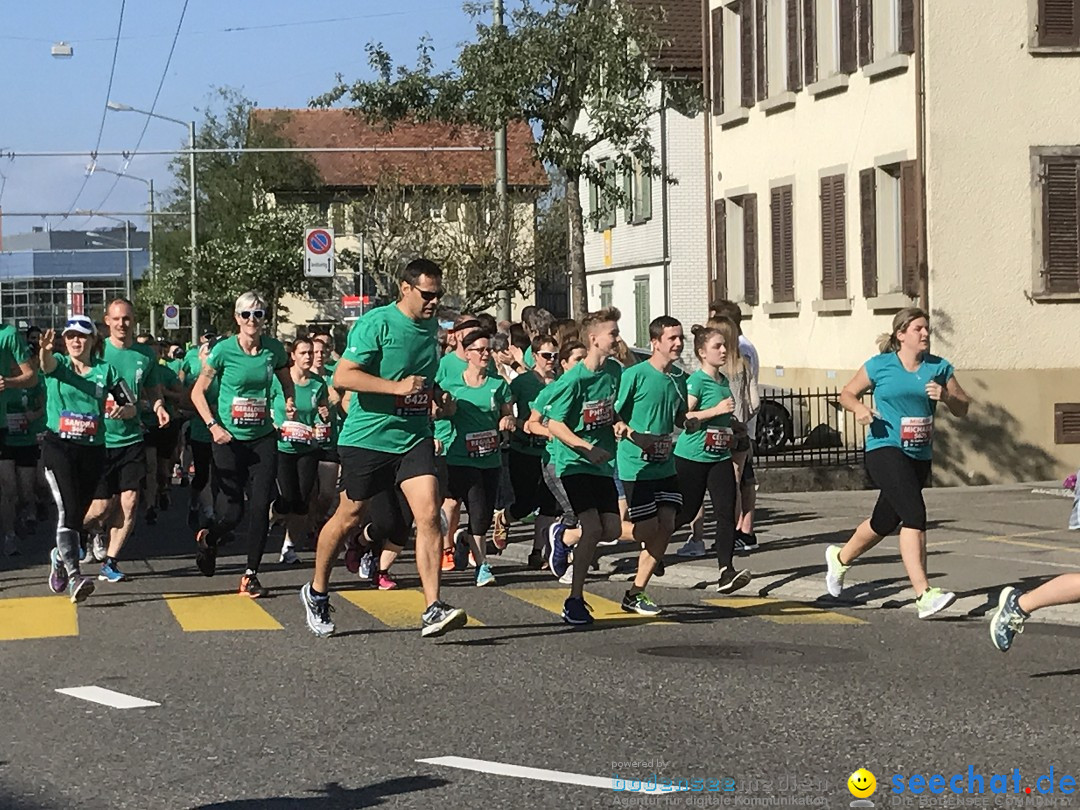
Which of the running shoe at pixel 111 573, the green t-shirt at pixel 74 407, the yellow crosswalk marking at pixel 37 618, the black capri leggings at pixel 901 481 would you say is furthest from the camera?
the running shoe at pixel 111 573

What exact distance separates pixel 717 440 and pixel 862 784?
7.16 m

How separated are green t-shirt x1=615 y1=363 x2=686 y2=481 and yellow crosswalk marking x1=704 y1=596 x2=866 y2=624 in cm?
105

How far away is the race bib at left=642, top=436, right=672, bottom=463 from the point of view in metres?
12.6

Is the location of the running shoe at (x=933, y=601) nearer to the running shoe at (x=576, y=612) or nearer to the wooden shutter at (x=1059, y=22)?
the running shoe at (x=576, y=612)

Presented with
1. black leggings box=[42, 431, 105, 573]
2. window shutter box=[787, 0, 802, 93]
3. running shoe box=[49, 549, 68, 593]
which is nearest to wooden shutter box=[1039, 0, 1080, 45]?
window shutter box=[787, 0, 802, 93]

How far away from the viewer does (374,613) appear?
507 inches

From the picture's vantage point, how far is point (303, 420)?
49.6 feet

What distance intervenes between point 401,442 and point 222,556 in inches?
230

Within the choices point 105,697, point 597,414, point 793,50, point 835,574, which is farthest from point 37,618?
point 793,50

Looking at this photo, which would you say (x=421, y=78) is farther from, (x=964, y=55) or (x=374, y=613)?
(x=374, y=613)

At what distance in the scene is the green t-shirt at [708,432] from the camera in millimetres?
14078

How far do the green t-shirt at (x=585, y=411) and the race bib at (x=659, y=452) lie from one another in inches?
8.3

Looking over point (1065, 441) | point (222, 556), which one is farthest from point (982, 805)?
point (1065, 441)

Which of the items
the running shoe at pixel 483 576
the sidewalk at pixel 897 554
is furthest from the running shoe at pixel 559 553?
the sidewalk at pixel 897 554
